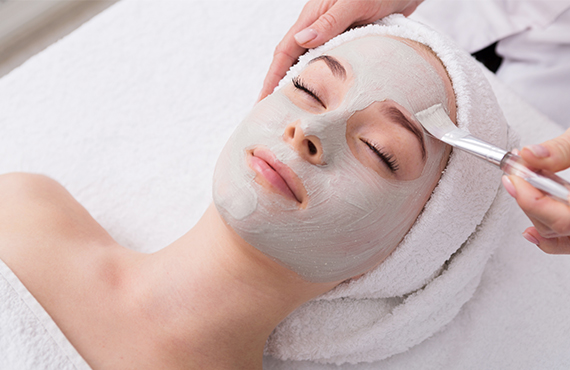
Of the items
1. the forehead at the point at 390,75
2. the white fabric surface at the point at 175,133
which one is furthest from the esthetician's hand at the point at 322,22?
the white fabric surface at the point at 175,133

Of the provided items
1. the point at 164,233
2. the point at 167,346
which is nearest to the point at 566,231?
the point at 167,346

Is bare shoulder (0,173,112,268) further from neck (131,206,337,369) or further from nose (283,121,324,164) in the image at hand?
nose (283,121,324,164)

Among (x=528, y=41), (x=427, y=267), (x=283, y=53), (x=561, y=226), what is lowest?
(x=427, y=267)

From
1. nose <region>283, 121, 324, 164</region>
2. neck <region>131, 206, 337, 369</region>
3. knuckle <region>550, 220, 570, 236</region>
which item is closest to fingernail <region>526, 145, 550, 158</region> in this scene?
knuckle <region>550, 220, 570, 236</region>

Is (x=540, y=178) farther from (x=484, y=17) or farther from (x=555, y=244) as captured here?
(x=484, y=17)

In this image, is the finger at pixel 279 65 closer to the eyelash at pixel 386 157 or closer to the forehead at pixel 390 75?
the forehead at pixel 390 75

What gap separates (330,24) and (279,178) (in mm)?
526

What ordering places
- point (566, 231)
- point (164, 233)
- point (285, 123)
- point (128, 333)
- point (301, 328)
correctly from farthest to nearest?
point (164, 233)
point (301, 328)
point (128, 333)
point (285, 123)
point (566, 231)

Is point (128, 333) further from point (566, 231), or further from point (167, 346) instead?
point (566, 231)

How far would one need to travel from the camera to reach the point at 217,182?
0.86 meters

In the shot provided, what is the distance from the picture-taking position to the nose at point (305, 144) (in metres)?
0.79

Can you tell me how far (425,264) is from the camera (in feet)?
3.42

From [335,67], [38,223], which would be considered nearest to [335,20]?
[335,67]

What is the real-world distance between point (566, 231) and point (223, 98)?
107 centimetres
